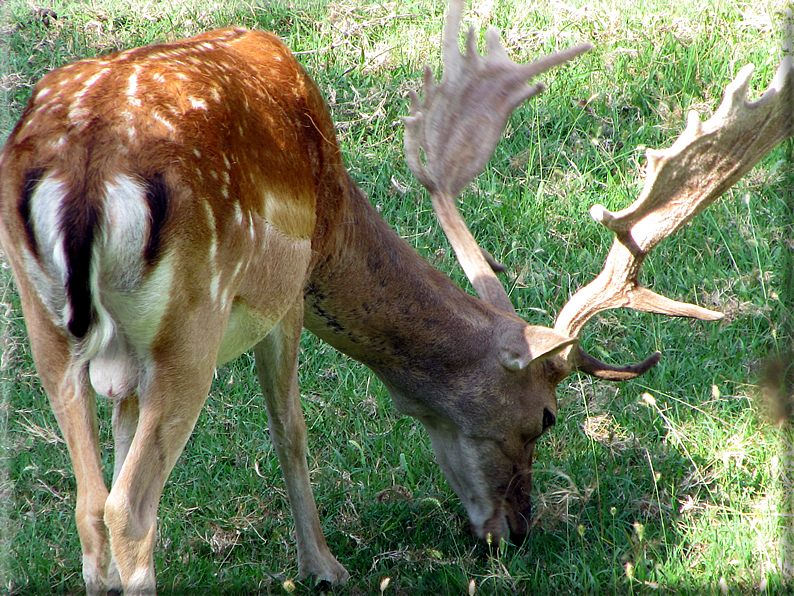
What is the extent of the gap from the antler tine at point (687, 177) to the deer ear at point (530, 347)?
13 centimetres

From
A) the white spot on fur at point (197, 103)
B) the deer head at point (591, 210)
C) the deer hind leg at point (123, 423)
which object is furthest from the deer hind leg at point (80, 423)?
the deer head at point (591, 210)

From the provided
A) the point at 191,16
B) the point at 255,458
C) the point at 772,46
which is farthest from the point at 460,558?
the point at 191,16

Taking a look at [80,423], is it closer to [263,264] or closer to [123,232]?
[123,232]

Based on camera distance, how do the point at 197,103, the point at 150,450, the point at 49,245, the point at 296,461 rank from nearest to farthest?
the point at 49,245 → the point at 150,450 → the point at 197,103 → the point at 296,461

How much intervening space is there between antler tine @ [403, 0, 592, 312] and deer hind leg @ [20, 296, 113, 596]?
177 centimetres

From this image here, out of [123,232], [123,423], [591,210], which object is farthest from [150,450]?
[591,210]

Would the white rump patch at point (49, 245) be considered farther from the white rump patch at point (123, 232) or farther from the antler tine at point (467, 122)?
the antler tine at point (467, 122)

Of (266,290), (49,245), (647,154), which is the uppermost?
(49,245)

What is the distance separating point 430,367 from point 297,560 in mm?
1016

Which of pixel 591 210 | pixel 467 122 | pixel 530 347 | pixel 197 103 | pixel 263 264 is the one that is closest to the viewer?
pixel 197 103

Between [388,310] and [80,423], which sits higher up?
[80,423]

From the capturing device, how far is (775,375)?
393cm

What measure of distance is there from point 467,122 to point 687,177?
1.00 metres

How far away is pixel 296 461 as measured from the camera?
3344 mm
